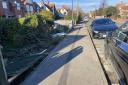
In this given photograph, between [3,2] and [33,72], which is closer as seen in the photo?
[33,72]

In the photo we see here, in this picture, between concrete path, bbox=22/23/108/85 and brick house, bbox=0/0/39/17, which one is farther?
brick house, bbox=0/0/39/17

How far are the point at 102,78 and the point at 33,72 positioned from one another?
2408mm

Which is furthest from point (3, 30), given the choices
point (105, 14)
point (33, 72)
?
point (105, 14)

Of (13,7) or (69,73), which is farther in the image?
(13,7)

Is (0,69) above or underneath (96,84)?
above

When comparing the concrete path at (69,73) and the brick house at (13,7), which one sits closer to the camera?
the concrete path at (69,73)

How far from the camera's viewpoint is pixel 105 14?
71500 millimetres

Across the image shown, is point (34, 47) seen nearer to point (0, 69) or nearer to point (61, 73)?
point (61, 73)

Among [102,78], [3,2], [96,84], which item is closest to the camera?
[96,84]

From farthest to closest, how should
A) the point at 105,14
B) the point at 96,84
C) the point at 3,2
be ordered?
the point at 105,14 → the point at 3,2 → the point at 96,84

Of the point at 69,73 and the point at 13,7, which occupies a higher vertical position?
the point at 13,7

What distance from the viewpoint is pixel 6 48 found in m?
12.9

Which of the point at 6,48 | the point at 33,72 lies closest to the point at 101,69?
the point at 33,72

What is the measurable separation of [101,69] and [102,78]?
1106 millimetres
